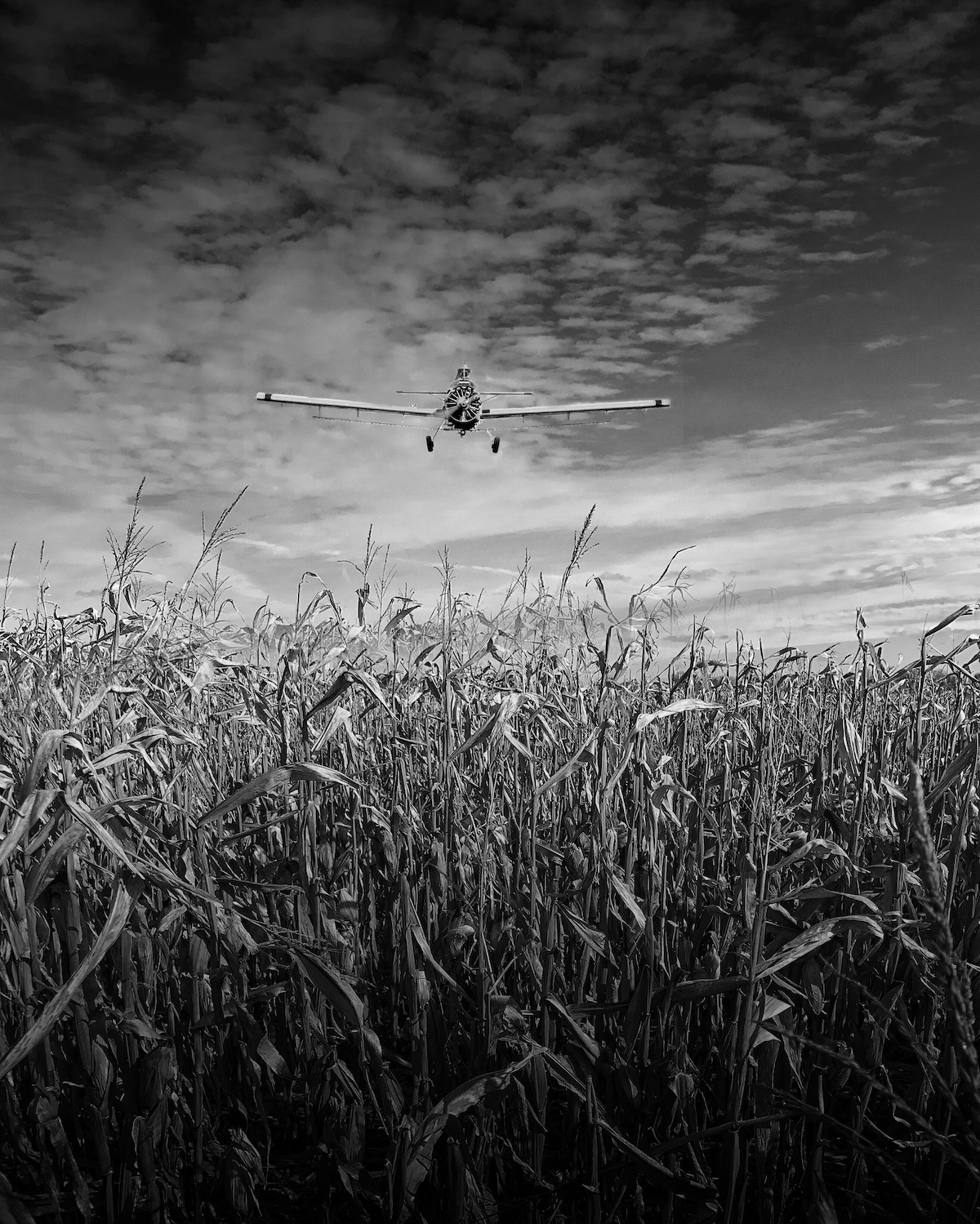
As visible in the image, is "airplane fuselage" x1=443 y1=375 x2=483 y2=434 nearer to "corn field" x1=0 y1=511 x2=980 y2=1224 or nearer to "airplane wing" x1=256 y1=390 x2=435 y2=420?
"airplane wing" x1=256 y1=390 x2=435 y2=420

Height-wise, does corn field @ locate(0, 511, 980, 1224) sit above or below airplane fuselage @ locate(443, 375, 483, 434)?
below

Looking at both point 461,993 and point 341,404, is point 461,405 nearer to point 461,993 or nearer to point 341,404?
point 341,404

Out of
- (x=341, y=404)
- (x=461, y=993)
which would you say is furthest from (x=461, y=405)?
(x=461, y=993)

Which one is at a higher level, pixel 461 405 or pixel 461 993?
pixel 461 405

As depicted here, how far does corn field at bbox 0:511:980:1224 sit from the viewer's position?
2.04m

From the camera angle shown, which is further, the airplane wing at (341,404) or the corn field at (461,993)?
the airplane wing at (341,404)

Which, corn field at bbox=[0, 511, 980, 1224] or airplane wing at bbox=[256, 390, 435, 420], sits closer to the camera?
corn field at bbox=[0, 511, 980, 1224]

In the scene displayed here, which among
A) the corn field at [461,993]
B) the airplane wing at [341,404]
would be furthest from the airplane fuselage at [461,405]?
the corn field at [461,993]

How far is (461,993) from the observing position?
238cm

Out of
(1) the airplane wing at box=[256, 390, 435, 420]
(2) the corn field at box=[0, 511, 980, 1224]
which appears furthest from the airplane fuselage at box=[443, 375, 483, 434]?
(2) the corn field at box=[0, 511, 980, 1224]

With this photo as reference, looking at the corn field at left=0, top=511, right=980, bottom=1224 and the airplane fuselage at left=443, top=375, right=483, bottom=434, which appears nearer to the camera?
the corn field at left=0, top=511, right=980, bottom=1224

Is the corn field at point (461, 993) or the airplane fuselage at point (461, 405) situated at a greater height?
the airplane fuselage at point (461, 405)

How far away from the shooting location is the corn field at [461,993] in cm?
204

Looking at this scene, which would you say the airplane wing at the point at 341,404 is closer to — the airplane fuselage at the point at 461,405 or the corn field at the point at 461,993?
the airplane fuselage at the point at 461,405
